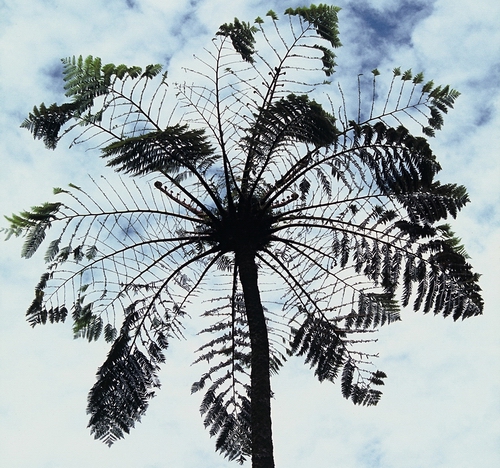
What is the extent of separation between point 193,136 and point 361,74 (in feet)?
6.16

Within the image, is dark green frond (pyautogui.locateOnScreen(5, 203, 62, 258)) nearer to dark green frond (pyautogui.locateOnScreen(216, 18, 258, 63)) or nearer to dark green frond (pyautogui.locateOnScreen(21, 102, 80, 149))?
dark green frond (pyautogui.locateOnScreen(21, 102, 80, 149))

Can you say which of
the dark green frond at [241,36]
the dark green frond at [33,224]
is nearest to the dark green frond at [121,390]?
the dark green frond at [33,224]

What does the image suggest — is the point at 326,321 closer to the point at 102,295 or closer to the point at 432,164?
the point at 432,164

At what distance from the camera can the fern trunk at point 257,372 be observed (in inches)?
176

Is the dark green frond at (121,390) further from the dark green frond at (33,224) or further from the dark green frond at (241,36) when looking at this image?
the dark green frond at (241,36)

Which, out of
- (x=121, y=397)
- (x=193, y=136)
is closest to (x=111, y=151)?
(x=193, y=136)

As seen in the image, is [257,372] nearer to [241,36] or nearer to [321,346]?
[321,346]

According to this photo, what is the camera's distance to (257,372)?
4969 mm

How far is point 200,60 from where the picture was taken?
5.89m

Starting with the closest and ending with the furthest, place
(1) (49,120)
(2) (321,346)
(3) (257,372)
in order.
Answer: (3) (257,372)
(1) (49,120)
(2) (321,346)

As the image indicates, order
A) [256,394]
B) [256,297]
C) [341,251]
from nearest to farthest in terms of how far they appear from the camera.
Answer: [256,394], [256,297], [341,251]

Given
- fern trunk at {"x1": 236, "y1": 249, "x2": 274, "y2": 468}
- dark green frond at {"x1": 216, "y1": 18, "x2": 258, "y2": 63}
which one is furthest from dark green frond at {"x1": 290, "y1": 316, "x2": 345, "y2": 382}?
dark green frond at {"x1": 216, "y1": 18, "x2": 258, "y2": 63}

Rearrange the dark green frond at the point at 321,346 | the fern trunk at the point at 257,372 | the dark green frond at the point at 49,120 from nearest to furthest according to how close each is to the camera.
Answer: the fern trunk at the point at 257,372
the dark green frond at the point at 49,120
the dark green frond at the point at 321,346

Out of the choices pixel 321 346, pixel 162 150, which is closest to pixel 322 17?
pixel 162 150
